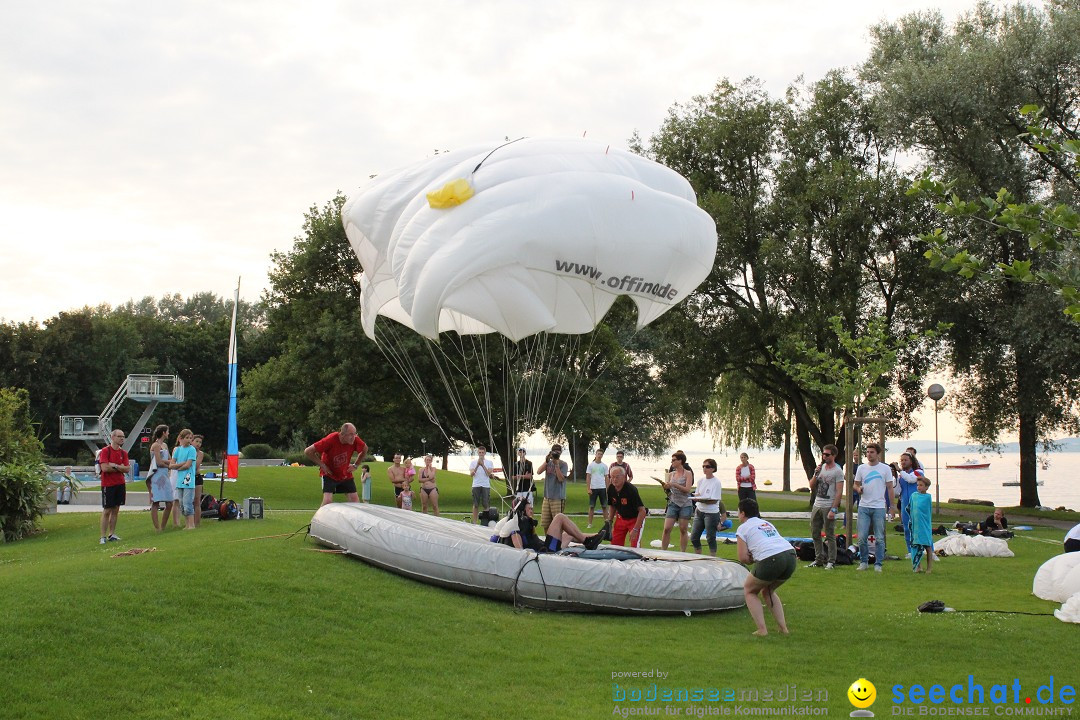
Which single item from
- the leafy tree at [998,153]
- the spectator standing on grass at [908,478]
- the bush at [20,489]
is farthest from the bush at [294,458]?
the spectator standing on grass at [908,478]

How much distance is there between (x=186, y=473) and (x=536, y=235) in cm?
737

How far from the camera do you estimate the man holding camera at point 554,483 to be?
1712 centimetres

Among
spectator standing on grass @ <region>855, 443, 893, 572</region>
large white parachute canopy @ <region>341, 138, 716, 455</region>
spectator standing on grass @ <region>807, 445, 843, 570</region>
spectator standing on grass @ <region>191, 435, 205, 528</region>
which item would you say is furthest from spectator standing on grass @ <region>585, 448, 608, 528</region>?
spectator standing on grass @ <region>191, 435, 205, 528</region>

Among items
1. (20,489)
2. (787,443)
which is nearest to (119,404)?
(20,489)

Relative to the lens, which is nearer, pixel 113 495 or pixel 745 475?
pixel 113 495

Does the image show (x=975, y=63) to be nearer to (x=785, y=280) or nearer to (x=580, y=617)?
(x=785, y=280)

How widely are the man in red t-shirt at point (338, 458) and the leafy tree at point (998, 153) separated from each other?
18801 mm

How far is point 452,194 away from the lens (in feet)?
37.3

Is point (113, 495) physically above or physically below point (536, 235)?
below

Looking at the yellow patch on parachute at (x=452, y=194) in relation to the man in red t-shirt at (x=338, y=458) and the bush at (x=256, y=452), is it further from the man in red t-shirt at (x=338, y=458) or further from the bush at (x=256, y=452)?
the bush at (x=256, y=452)

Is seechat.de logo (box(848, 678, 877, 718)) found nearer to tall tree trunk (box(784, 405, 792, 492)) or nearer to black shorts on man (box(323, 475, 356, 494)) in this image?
black shorts on man (box(323, 475, 356, 494))

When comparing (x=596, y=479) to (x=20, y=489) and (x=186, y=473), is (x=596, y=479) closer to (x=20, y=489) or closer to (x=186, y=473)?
(x=186, y=473)

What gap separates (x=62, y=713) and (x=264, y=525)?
859cm

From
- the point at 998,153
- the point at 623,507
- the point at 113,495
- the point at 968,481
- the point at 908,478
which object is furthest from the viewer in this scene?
the point at 968,481
